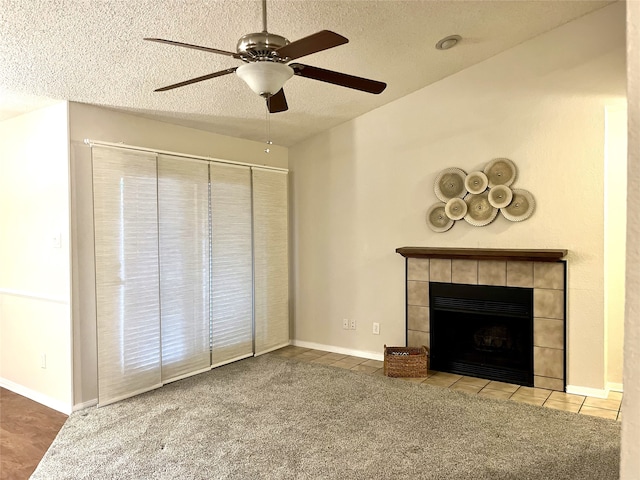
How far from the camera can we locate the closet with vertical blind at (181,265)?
3727mm

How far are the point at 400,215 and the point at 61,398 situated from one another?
11.4 feet

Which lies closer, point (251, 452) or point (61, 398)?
point (251, 452)

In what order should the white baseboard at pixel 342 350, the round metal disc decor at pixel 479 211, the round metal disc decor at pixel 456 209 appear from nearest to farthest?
the round metal disc decor at pixel 479 211
the round metal disc decor at pixel 456 209
the white baseboard at pixel 342 350

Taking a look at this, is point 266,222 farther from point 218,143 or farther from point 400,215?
point 400,215

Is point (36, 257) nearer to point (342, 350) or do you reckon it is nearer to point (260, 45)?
point (260, 45)

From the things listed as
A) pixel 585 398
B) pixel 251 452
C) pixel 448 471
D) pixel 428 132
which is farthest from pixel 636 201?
pixel 428 132

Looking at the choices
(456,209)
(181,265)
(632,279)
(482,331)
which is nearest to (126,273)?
(181,265)

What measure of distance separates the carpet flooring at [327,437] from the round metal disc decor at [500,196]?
1.71 m

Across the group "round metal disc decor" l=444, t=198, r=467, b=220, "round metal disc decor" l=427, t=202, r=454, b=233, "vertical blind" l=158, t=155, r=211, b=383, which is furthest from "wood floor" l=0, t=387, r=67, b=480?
"round metal disc decor" l=444, t=198, r=467, b=220

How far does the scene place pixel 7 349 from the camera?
4.19 metres

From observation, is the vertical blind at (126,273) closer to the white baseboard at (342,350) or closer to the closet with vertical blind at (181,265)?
the closet with vertical blind at (181,265)

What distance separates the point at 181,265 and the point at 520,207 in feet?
10.3

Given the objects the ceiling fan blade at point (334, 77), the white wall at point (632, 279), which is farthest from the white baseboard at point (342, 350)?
the white wall at point (632, 279)

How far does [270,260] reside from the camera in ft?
17.3
